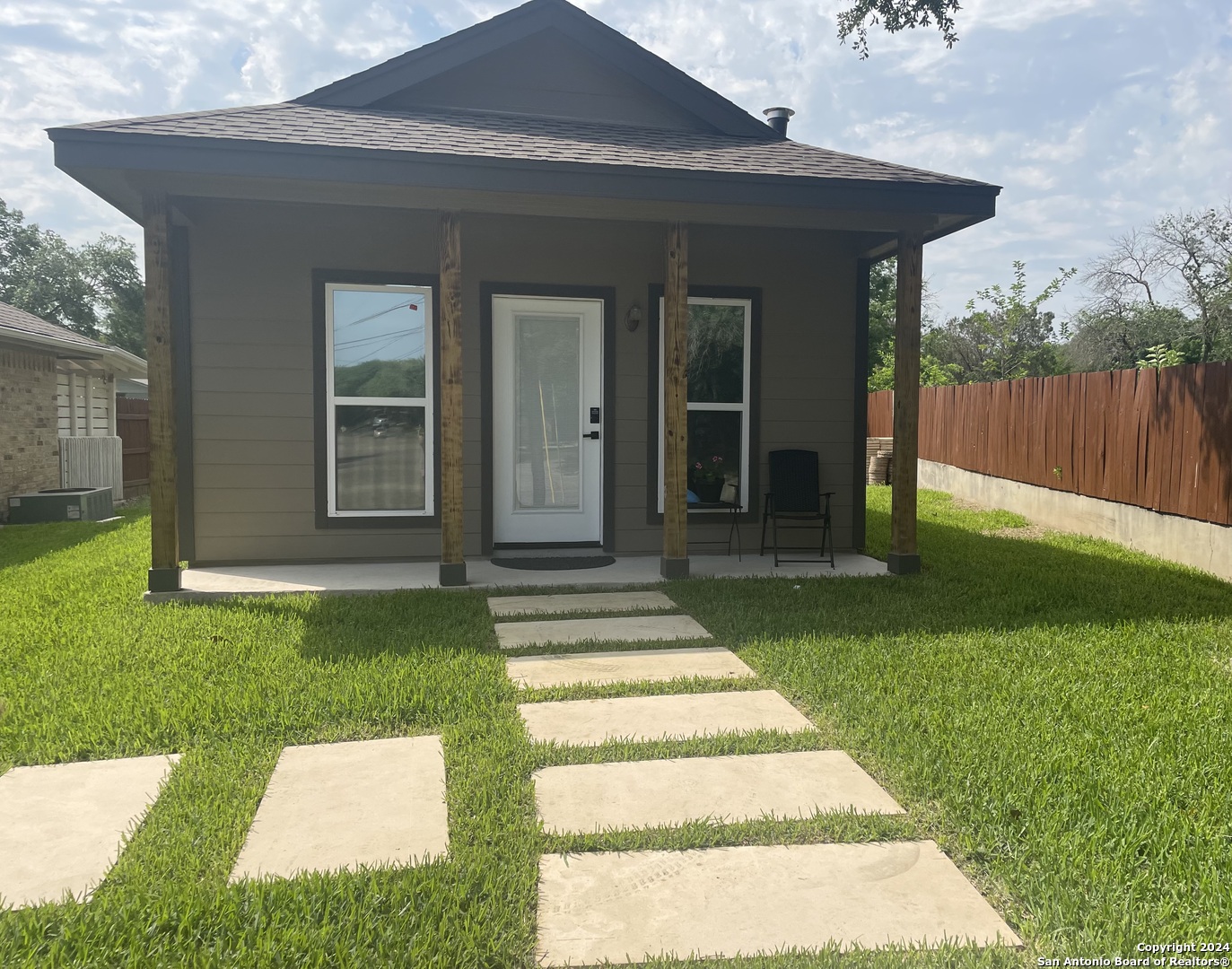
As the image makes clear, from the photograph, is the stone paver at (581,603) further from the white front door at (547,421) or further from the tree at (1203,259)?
the tree at (1203,259)

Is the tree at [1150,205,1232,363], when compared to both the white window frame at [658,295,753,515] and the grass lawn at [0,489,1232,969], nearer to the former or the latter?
the white window frame at [658,295,753,515]

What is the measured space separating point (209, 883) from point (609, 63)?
641cm

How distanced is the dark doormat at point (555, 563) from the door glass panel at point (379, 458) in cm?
82

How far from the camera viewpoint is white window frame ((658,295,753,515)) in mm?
6846

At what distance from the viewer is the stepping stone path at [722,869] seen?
1.94 meters

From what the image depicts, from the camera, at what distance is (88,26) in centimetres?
2347

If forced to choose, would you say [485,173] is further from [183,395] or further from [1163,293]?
[1163,293]

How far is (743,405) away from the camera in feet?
22.8

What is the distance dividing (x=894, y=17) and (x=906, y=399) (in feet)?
19.6

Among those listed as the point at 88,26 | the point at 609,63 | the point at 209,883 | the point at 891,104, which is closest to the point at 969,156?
the point at 891,104

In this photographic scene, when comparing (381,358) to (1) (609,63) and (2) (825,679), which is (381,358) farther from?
(2) (825,679)

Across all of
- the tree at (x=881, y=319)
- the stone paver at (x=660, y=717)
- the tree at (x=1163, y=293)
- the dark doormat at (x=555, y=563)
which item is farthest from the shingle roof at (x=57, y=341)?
the tree at (x=1163, y=293)

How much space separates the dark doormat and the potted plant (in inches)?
35.1

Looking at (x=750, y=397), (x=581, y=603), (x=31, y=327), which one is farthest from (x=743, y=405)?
(x=31, y=327)
